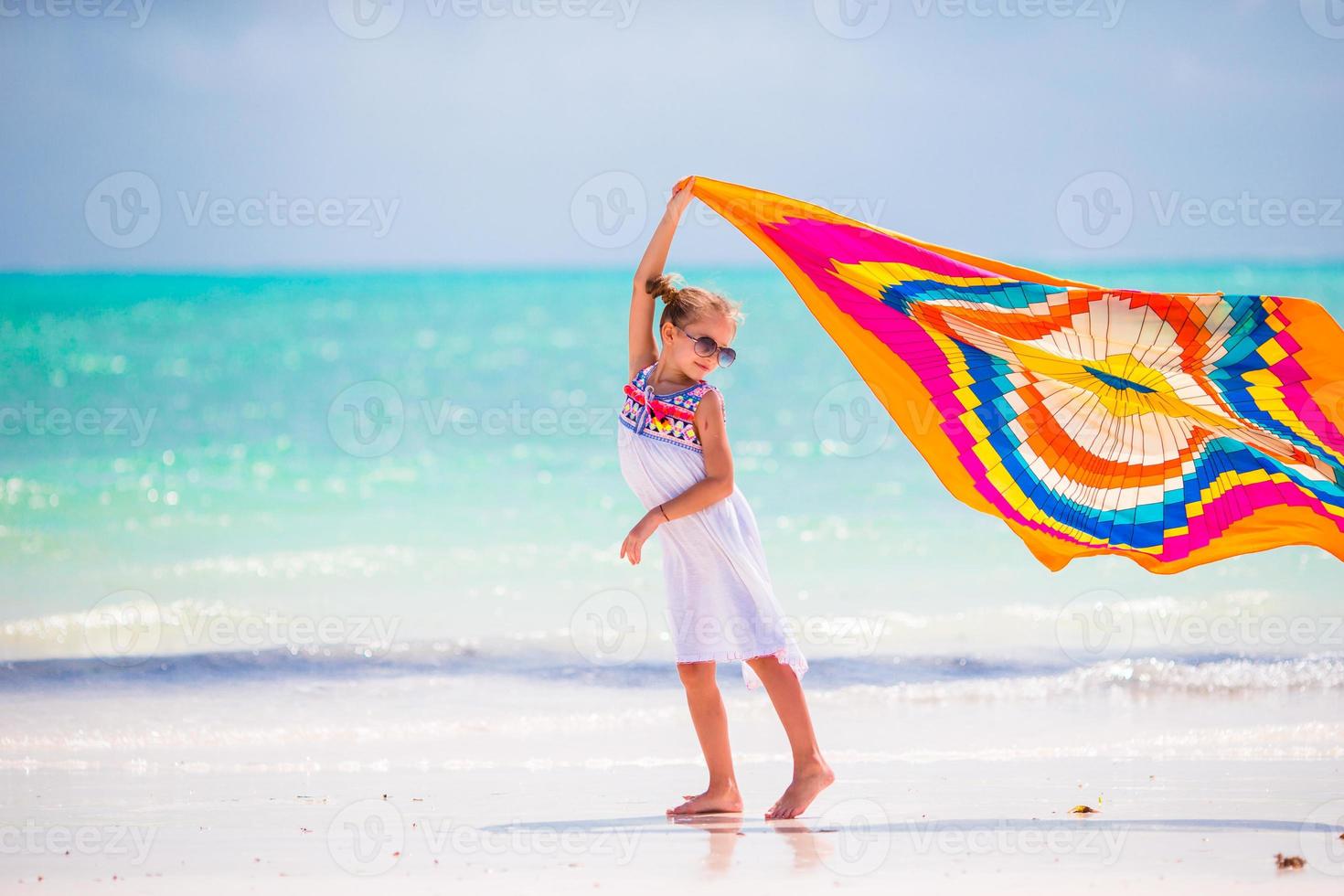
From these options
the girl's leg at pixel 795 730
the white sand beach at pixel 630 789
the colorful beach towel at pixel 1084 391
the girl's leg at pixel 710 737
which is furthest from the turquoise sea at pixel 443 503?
the girl's leg at pixel 795 730

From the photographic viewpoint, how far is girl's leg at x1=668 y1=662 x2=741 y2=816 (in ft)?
→ 12.4

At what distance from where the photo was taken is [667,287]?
152 inches

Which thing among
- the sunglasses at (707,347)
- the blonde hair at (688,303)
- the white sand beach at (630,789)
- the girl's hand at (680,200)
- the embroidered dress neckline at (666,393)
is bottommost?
the white sand beach at (630,789)

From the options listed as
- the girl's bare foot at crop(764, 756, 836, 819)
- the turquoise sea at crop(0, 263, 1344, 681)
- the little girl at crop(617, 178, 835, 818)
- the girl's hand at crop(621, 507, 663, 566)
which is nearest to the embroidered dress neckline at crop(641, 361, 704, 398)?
the little girl at crop(617, 178, 835, 818)

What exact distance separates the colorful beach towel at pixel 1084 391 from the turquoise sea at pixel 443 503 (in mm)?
2755

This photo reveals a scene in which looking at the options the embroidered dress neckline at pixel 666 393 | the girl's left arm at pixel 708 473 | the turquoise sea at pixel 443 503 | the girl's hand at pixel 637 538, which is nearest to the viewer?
the girl's hand at pixel 637 538

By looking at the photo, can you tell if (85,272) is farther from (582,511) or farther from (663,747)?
(663,747)

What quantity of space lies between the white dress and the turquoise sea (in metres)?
3.01

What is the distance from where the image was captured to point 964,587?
8.13 meters

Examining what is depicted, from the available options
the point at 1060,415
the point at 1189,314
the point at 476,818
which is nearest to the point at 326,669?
the point at 476,818

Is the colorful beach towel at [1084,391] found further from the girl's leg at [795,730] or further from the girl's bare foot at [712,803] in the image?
the girl's bare foot at [712,803]

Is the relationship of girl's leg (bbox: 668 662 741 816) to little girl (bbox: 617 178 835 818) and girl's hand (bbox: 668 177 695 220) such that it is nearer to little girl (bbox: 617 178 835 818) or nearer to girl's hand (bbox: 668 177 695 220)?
little girl (bbox: 617 178 835 818)

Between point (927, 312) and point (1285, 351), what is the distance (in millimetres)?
957

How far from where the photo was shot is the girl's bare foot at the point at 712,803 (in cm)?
378
